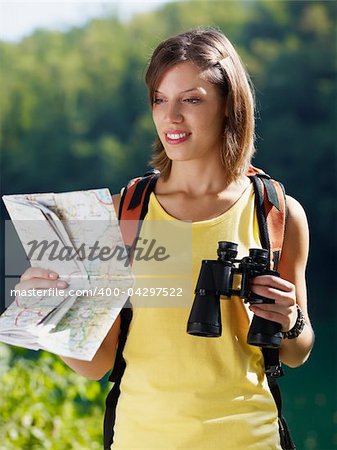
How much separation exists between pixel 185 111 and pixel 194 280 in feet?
1.00

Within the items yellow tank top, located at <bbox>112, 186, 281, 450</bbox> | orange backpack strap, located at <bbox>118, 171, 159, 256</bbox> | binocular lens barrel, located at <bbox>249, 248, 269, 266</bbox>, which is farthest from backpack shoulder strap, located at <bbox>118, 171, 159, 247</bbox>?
binocular lens barrel, located at <bbox>249, 248, 269, 266</bbox>

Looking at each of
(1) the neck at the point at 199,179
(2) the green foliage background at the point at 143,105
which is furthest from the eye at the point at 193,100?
(2) the green foliage background at the point at 143,105

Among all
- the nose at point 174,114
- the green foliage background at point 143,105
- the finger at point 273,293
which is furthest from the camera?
the green foliage background at point 143,105

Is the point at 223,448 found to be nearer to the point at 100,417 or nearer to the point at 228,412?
the point at 228,412

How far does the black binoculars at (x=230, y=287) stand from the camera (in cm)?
150

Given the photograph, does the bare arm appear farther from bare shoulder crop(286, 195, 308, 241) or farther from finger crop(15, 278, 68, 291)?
finger crop(15, 278, 68, 291)

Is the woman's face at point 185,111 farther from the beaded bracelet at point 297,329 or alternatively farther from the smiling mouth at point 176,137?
the beaded bracelet at point 297,329

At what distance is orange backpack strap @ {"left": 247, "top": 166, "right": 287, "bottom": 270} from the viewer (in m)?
1.64

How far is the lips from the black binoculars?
0.22 meters

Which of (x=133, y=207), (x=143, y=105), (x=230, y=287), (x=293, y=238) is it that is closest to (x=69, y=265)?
(x=133, y=207)

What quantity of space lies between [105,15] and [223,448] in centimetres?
2266

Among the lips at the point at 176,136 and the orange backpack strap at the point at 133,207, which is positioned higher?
the lips at the point at 176,136

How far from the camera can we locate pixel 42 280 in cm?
158

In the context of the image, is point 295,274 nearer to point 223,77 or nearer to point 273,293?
point 273,293
